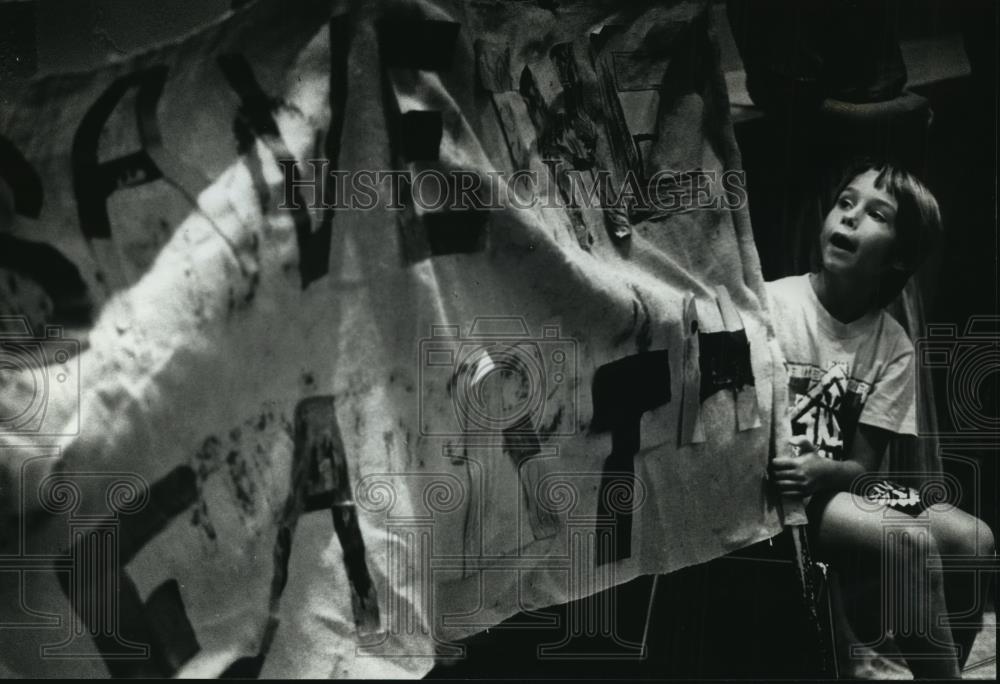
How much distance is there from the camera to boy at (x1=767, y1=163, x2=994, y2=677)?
3094 millimetres

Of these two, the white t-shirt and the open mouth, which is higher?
the open mouth

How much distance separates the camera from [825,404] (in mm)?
3094

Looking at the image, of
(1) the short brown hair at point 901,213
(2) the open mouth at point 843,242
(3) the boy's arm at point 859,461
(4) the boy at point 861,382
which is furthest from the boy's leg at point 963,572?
(2) the open mouth at point 843,242

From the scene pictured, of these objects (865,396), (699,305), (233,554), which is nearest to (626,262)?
(699,305)

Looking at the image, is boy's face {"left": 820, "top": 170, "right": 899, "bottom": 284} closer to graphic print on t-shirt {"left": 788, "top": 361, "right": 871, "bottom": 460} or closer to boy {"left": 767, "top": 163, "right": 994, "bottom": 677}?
boy {"left": 767, "top": 163, "right": 994, "bottom": 677}

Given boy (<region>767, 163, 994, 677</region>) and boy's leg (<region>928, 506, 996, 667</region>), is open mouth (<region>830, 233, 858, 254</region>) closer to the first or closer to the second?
boy (<region>767, 163, 994, 677</region>)

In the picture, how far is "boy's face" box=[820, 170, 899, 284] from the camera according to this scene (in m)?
3.10

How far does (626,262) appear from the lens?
9.63 ft

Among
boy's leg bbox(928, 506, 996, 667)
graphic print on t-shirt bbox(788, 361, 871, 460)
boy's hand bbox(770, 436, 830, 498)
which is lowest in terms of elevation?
boy's leg bbox(928, 506, 996, 667)

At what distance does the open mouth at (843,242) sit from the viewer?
310 cm

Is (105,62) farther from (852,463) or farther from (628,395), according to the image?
(852,463)

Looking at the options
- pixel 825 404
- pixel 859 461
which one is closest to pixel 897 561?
pixel 859 461

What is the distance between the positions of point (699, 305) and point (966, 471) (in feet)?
3.08

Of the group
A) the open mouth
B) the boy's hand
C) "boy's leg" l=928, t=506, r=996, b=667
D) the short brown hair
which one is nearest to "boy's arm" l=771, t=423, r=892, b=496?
the boy's hand
